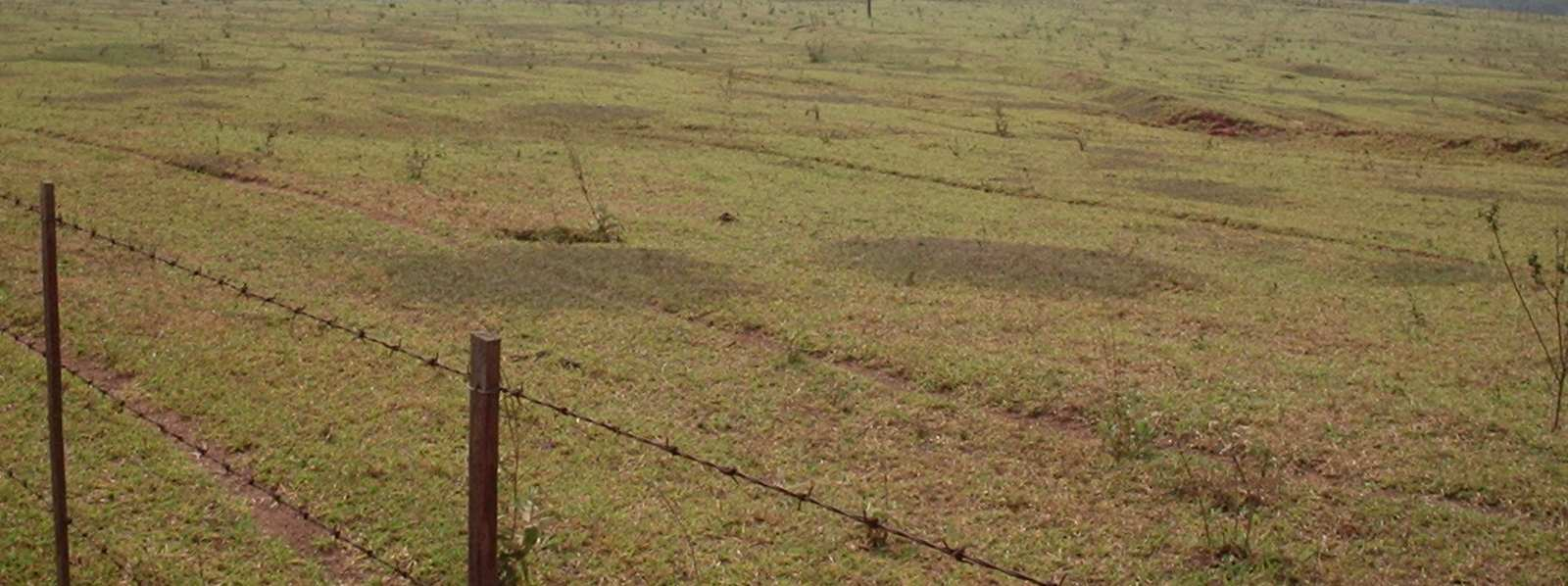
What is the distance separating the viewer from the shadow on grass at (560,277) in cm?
1257

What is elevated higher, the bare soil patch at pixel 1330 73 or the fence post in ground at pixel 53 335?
the fence post in ground at pixel 53 335

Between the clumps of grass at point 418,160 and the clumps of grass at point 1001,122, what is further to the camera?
the clumps of grass at point 1001,122

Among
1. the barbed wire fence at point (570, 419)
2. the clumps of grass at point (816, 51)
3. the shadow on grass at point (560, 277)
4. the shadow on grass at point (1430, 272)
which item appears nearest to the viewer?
the barbed wire fence at point (570, 419)

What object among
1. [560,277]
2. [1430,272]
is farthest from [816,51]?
[560,277]

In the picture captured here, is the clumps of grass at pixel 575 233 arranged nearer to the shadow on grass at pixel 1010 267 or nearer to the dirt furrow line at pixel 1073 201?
→ the shadow on grass at pixel 1010 267

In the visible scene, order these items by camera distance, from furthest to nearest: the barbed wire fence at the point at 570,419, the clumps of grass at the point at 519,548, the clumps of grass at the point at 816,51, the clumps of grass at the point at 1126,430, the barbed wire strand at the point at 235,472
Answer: the clumps of grass at the point at 816,51, the clumps of grass at the point at 1126,430, the barbed wire strand at the point at 235,472, the clumps of grass at the point at 519,548, the barbed wire fence at the point at 570,419

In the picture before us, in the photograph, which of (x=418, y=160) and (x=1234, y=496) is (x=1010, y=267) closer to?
(x=1234, y=496)

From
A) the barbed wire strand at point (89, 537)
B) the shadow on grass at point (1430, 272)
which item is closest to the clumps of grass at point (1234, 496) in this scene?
the barbed wire strand at point (89, 537)

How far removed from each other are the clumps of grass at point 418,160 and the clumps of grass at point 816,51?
26238 millimetres

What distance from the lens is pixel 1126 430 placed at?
30.4 feet

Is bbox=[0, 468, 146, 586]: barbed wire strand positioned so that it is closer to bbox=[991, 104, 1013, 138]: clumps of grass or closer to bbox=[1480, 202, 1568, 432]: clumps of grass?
bbox=[1480, 202, 1568, 432]: clumps of grass

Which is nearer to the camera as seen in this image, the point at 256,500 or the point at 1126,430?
the point at 256,500

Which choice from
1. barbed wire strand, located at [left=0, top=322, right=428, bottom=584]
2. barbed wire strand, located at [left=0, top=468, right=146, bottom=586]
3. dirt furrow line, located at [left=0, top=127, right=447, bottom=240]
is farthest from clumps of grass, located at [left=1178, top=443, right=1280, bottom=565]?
dirt furrow line, located at [left=0, top=127, right=447, bottom=240]

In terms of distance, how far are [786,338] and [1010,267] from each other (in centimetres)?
415
